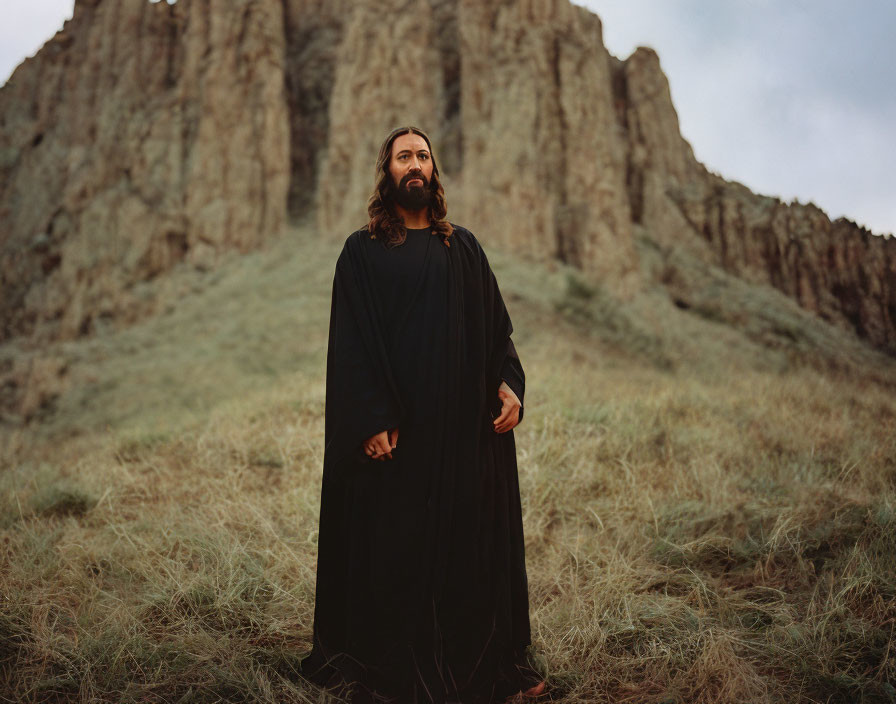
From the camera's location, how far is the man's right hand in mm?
A: 2141

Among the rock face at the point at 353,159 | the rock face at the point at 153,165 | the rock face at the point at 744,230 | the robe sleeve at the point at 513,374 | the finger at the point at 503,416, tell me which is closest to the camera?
the finger at the point at 503,416

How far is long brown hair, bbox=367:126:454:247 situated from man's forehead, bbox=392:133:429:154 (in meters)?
0.02

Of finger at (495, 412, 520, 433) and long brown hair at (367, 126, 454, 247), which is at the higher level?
long brown hair at (367, 126, 454, 247)

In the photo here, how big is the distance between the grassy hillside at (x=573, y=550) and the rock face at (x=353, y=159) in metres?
8.76

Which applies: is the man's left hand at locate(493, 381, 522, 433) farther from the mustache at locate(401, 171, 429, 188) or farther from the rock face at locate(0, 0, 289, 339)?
the rock face at locate(0, 0, 289, 339)

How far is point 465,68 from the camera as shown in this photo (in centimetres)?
1659

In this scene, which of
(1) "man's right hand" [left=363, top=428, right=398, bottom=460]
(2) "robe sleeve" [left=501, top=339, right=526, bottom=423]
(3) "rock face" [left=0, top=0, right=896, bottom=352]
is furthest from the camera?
(3) "rock face" [left=0, top=0, right=896, bottom=352]

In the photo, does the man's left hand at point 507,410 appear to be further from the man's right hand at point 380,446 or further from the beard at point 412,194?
the beard at point 412,194

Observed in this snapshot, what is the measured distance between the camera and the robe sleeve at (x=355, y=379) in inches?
84.4

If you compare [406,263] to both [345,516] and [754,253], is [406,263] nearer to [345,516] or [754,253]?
[345,516]

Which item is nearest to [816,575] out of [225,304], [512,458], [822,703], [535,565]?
[822,703]

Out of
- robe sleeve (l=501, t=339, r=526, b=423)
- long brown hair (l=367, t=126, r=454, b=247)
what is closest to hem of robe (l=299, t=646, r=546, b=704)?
robe sleeve (l=501, t=339, r=526, b=423)

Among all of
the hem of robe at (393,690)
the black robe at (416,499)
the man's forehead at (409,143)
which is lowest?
the hem of robe at (393,690)

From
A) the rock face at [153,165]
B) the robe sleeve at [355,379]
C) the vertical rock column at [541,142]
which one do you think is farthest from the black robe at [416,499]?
the rock face at [153,165]
